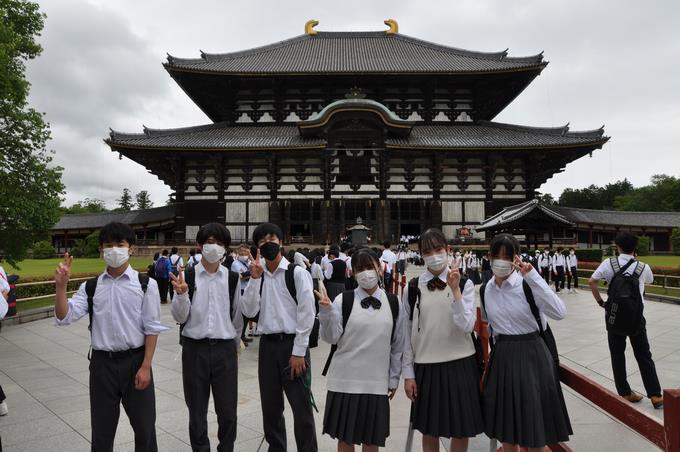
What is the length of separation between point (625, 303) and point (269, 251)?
415 cm

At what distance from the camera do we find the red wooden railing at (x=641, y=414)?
70.6 inches

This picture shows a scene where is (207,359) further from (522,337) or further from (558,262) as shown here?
(558,262)

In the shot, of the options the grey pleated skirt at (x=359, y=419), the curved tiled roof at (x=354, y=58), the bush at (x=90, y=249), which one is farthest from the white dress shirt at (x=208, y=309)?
the bush at (x=90, y=249)

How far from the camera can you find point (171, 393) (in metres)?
5.62

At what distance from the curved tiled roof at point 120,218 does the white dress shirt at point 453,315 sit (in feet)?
99.9

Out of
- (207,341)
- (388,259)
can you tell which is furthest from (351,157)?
(207,341)

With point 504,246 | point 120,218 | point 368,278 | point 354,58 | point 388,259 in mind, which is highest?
point 354,58

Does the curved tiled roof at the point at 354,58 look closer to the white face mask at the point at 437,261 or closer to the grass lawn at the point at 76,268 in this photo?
the grass lawn at the point at 76,268

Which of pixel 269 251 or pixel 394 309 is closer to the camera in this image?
pixel 394 309

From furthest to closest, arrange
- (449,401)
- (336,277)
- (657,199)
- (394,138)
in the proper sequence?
(657,199), (394,138), (336,277), (449,401)

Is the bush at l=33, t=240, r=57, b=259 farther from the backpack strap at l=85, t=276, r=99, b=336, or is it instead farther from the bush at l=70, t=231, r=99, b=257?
the backpack strap at l=85, t=276, r=99, b=336

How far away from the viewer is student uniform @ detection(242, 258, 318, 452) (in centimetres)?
342

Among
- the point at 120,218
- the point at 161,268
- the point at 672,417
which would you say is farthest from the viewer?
the point at 120,218

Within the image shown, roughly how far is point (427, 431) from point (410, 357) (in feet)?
1.70
